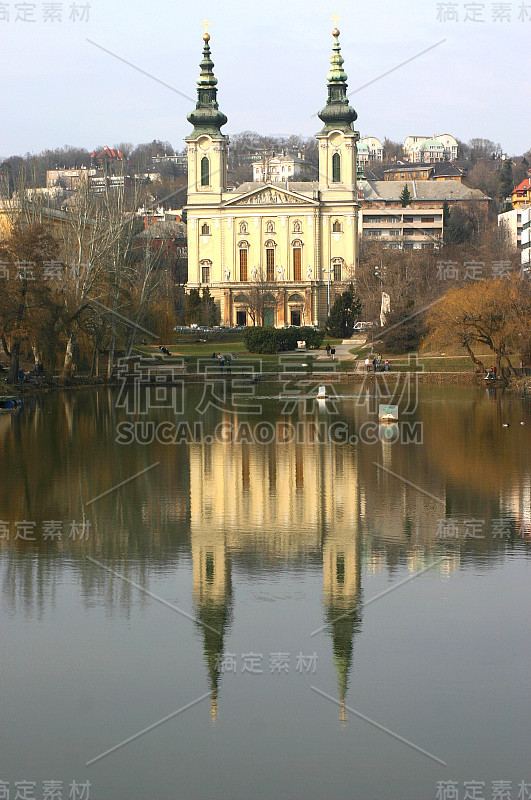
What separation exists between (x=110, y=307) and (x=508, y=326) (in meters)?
19.4

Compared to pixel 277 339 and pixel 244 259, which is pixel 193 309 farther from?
pixel 277 339

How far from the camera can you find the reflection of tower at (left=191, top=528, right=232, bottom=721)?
38.0 ft

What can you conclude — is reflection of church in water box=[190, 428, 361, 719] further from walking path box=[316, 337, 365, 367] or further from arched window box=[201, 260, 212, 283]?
arched window box=[201, 260, 212, 283]

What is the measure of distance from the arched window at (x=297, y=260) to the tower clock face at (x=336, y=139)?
32.4ft

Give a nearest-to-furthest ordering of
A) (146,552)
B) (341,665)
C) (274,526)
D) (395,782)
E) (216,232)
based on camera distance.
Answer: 1. (395,782)
2. (341,665)
3. (146,552)
4. (274,526)
5. (216,232)

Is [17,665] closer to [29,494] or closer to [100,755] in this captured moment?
[100,755]

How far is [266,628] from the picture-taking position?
12.4 m

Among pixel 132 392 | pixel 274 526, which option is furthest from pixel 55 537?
pixel 132 392

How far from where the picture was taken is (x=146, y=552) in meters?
16.1

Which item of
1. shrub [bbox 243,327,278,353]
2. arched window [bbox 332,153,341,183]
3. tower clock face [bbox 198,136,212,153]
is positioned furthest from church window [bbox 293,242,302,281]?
shrub [bbox 243,327,278,353]

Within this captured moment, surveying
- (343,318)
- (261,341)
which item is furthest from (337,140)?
(261,341)

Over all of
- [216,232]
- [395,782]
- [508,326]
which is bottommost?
[395,782]

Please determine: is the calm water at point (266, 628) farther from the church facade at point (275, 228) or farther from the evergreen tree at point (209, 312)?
the church facade at point (275, 228)

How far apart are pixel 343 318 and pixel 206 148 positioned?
33.6 meters
